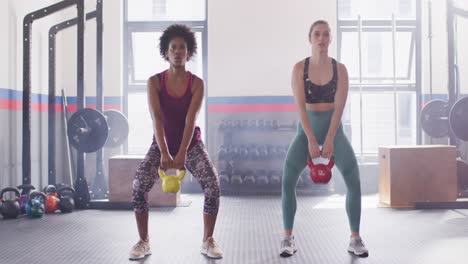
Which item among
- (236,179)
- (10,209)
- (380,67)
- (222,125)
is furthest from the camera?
(380,67)

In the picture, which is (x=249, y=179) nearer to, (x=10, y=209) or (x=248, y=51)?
(x=248, y=51)

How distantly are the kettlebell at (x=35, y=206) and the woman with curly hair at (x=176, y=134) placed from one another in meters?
1.71

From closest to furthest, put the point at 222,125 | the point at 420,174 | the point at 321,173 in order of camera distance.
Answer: the point at 321,173 → the point at 420,174 → the point at 222,125

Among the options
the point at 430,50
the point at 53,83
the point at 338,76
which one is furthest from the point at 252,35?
the point at 338,76

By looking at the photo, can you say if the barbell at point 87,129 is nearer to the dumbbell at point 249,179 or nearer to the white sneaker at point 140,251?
the dumbbell at point 249,179

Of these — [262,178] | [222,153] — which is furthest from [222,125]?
[262,178]

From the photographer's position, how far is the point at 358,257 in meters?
2.66

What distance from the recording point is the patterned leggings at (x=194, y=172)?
101 inches

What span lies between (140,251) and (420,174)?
2.86 meters

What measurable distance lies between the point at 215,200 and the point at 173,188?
0.28m

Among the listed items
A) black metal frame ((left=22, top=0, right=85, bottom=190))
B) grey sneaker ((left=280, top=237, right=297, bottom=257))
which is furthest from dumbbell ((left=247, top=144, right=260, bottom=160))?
grey sneaker ((left=280, top=237, right=297, bottom=257))

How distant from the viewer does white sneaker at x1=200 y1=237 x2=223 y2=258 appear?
8.65 ft

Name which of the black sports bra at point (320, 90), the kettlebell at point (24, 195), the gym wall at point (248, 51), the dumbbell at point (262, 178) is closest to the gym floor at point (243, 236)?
the kettlebell at point (24, 195)

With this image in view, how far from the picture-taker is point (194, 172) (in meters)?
2.62
